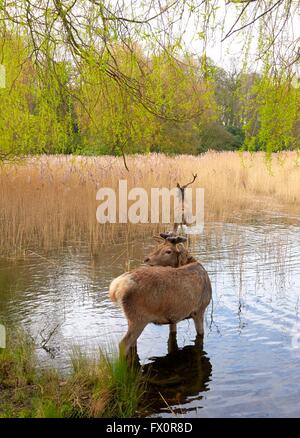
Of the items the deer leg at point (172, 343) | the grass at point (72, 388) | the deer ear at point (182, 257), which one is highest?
the deer ear at point (182, 257)

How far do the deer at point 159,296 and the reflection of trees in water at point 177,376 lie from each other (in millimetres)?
291

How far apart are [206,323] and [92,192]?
21.4 ft

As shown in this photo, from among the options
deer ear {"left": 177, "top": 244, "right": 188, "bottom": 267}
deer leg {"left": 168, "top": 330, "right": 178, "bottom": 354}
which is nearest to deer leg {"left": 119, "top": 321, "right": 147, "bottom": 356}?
Answer: deer leg {"left": 168, "top": 330, "right": 178, "bottom": 354}

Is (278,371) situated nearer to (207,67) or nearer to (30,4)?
(207,67)

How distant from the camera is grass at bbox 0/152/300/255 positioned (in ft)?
35.3

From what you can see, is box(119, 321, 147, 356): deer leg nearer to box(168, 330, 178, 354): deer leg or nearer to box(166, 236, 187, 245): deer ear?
box(168, 330, 178, 354): deer leg

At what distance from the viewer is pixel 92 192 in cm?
1252

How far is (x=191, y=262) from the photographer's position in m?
6.51

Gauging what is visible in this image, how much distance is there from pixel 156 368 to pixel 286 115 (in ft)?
8.48

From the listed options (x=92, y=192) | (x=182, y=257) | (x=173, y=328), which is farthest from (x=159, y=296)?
(x=92, y=192)

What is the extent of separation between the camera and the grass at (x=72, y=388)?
13.8ft

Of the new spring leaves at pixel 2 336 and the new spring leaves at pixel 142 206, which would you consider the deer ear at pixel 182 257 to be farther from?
the new spring leaves at pixel 142 206

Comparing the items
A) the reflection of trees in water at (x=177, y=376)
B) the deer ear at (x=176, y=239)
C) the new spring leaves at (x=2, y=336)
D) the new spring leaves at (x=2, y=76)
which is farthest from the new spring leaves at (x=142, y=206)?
the reflection of trees in water at (x=177, y=376)
